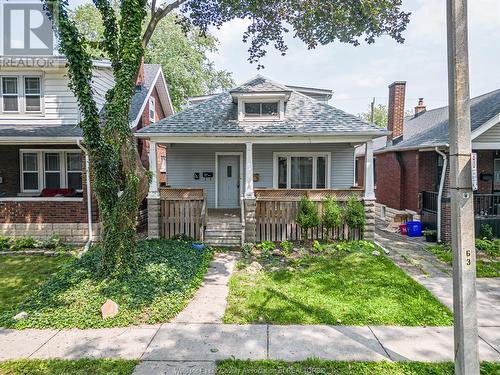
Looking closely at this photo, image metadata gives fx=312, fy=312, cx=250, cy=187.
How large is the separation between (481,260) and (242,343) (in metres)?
7.41

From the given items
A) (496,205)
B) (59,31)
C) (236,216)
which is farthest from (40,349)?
(496,205)

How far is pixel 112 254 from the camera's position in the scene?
648cm

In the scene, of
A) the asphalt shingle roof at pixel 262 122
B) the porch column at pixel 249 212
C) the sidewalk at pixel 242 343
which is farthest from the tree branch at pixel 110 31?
the sidewalk at pixel 242 343

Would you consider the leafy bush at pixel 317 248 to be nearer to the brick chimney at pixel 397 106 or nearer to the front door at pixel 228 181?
the front door at pixel 228 181

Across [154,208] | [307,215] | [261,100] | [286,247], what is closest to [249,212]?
[286,247]

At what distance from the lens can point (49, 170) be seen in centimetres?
1139

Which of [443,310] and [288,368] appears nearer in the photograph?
[288,368]

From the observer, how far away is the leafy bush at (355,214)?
31.8 feet

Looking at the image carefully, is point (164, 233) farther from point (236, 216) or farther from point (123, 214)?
point (123, 214)

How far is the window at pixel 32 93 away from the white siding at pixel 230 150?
4.72 meters

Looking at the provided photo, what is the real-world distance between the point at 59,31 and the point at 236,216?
727 cm

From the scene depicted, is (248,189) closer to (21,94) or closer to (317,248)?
(317,248)

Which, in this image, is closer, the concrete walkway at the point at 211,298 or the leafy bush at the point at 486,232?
the concrete walkway at the point at 211,298

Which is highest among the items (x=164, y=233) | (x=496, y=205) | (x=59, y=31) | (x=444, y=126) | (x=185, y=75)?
(x=185, y=75)
